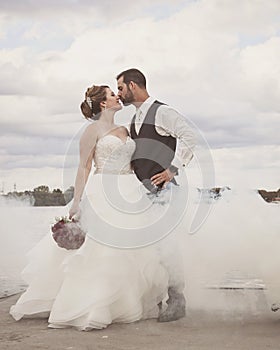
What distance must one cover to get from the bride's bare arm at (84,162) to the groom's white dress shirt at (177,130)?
0.54 m

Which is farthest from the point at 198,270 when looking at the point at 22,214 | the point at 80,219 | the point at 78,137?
the point at 22,214

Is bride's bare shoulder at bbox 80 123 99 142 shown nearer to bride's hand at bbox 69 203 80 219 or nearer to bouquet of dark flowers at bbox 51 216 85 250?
bride's hand at bbox 69 203 80 219

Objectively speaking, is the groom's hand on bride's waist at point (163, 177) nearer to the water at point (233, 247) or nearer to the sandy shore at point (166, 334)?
the water at point (233, 247)

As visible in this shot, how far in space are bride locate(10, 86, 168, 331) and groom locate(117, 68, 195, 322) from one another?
0.32ft

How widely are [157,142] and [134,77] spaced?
66 centimetres

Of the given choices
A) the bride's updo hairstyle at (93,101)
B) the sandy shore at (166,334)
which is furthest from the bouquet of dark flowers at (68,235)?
the bride's updo hairstyle at (93,101)

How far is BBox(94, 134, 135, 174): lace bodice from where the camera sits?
6543mm

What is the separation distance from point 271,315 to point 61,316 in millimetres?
1888

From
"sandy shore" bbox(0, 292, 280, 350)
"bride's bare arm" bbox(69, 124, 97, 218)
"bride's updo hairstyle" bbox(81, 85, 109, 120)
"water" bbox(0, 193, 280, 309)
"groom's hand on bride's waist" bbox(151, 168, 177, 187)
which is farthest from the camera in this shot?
"bride's updo hairstyle" bbox(81, 85, 109, 120)

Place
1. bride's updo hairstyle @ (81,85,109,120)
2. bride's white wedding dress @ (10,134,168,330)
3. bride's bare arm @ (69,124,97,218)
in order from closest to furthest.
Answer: bride's white wedding dress @ (10,134,168,330), bride's bare arm @ (69,124,97,218), bride's updo hairstyle @ (81,85,109,120)

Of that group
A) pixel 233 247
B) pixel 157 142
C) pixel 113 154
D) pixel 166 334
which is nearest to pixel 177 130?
pixel 157 142

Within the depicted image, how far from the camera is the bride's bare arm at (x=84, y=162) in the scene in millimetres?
6508

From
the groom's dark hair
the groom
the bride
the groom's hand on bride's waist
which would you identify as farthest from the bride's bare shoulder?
the groom's hand on bride's waist

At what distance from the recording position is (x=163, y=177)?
252 inches
